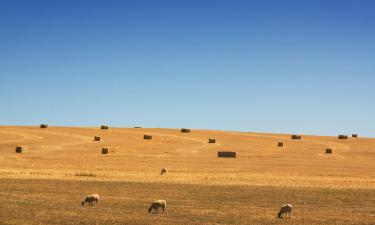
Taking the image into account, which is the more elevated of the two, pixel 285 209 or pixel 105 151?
pixel 105 151

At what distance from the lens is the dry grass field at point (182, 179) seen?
1176 inches

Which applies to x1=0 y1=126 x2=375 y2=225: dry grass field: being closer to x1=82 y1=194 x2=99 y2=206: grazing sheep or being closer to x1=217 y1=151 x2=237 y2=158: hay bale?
x1=82 y1=194 x2=99 y2=206: grazing sheep

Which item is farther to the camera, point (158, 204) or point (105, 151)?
point (105, 151)

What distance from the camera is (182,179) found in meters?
50.4

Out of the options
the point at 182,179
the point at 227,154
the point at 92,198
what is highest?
the point at 227,154

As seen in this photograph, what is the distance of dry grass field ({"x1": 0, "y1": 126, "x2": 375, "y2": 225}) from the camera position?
2986cm

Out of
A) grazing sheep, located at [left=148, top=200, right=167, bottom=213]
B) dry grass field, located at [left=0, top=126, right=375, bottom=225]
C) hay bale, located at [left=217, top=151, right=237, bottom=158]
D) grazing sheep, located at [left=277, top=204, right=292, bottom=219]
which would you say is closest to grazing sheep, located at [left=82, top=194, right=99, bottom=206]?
dry grass field, located at [left=0, top=126, right=375, bottom=225]

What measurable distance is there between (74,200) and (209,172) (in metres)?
23.2

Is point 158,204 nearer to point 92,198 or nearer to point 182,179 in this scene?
point 92,198

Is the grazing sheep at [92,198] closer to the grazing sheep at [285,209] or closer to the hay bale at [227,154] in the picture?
the grazing sheep at [285,209]

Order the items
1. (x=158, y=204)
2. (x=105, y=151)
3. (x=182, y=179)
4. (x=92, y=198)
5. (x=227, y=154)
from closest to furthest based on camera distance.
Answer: (x=158, y=204) → (x=92, y=198) → (x=182, y=179) → (x=227, y=154) → (x=105, y=151)

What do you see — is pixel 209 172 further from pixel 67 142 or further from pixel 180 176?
Result: pixel 67 142

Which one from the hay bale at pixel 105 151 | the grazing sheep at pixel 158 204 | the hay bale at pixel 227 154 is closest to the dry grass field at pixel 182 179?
the grazing sheep at pixel 158 204

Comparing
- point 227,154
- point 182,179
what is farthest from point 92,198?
point 227,154
